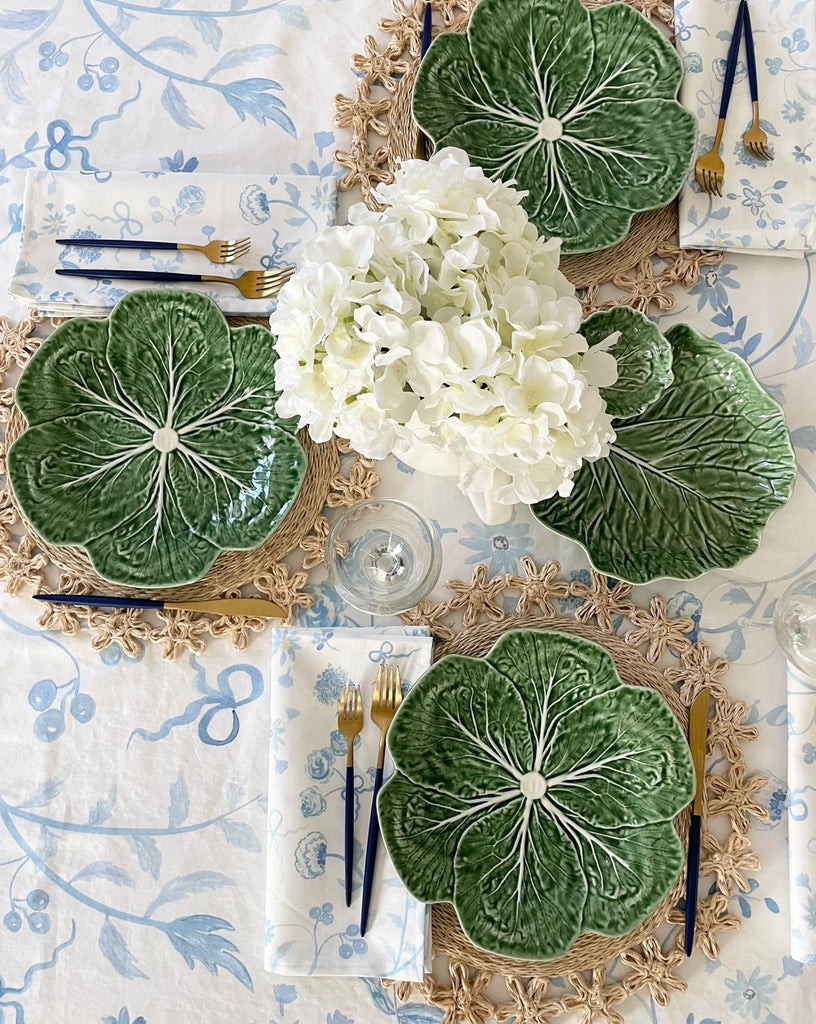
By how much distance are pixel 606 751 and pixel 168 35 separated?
3.13ft

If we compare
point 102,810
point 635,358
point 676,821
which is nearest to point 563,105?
point 635,358

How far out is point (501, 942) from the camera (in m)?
Answer: 0.82

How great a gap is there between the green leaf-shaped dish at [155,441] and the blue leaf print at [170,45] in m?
0.34

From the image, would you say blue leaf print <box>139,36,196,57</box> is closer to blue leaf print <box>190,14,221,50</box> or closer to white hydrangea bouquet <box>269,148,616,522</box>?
blue leaf print <box>190,14,221,50</box>

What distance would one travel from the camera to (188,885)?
0.88 metres

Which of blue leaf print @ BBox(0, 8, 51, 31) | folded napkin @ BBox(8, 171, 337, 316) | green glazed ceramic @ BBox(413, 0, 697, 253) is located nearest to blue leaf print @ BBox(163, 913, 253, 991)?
folded napkin @ BBox(8, 171, 337, 316)

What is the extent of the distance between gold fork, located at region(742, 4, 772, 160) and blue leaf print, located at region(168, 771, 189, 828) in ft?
2.98

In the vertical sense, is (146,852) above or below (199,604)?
below

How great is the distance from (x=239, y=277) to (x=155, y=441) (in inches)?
7.8

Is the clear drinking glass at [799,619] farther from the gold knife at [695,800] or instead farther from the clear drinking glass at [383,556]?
the clear drinking glass at [383,556]

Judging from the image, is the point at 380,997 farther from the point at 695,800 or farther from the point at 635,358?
the point at 635,358

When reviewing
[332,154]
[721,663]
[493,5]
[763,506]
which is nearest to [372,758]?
[721,663]

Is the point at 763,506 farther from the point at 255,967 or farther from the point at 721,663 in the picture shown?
the point at 255,967

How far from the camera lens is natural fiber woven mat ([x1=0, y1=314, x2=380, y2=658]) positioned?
91cm
